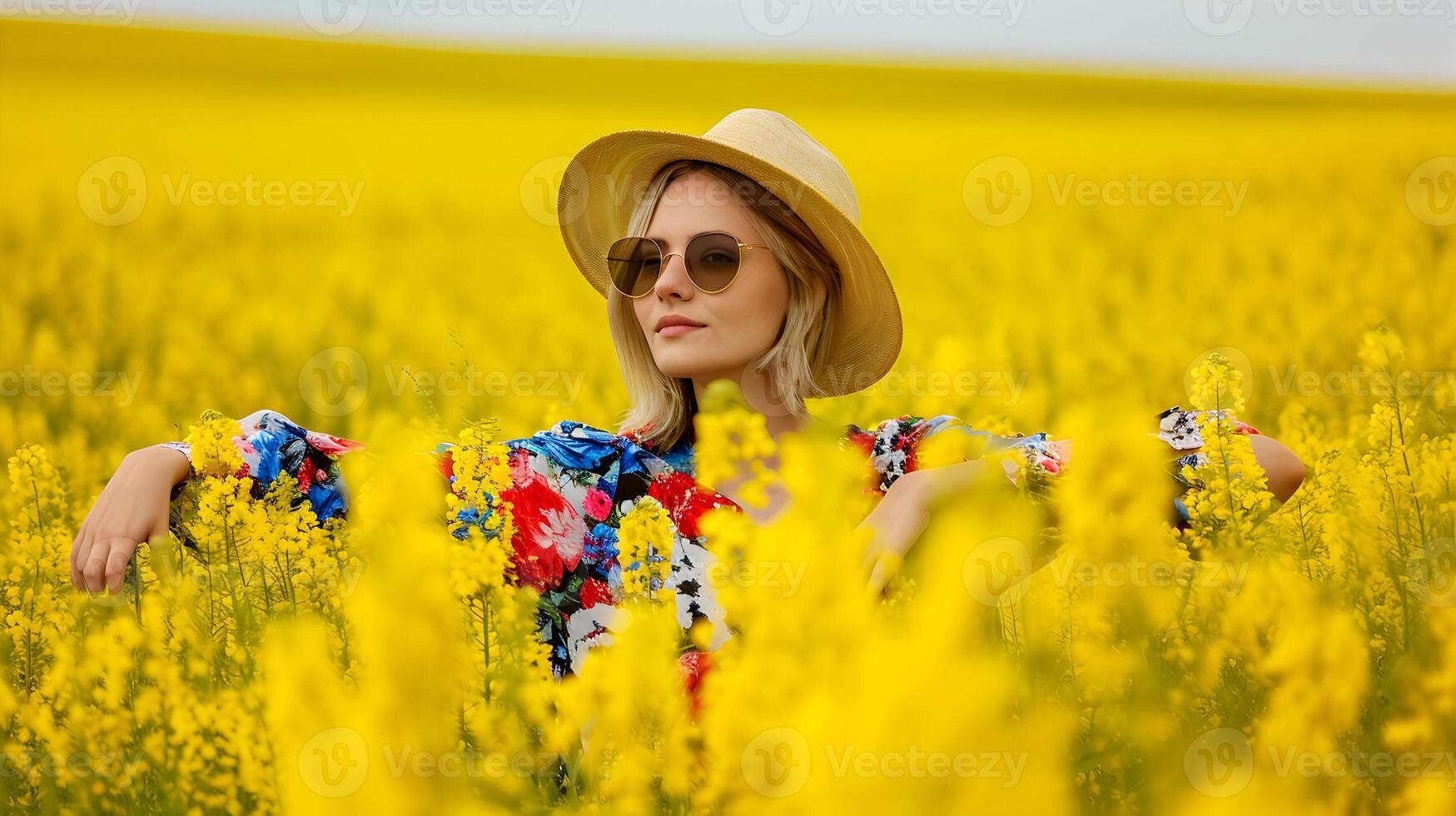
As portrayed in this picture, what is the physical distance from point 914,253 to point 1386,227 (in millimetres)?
2256

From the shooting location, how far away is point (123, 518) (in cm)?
125

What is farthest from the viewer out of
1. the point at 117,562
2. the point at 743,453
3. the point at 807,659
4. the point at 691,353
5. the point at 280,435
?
the point at 691,353

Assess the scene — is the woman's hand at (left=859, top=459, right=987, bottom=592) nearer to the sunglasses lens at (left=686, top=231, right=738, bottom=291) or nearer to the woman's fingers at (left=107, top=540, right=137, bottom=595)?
the sunglasses lens at (left=686, top=231, right=738, bottom=291)

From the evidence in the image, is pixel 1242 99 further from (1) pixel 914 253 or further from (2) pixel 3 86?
(2) pixel 3 86

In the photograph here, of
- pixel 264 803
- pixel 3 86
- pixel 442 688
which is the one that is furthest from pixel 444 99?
pixel 442 688

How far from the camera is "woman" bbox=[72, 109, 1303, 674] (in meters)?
1.65

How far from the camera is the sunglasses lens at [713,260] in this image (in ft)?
5.59

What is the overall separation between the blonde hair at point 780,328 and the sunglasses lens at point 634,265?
0.07 m

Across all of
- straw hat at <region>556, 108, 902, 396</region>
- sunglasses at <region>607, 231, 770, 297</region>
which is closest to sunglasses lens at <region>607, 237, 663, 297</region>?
sunglasses at <region>607, 231, 770, 297</region>

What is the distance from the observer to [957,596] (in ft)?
1.15

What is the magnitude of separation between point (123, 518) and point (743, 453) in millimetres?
770

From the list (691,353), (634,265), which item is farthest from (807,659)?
(634,265)

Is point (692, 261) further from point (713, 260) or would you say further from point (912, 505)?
point (912, 505)

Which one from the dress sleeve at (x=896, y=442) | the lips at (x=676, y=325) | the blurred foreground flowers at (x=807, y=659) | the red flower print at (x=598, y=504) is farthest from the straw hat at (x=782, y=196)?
the blurred foreground flowers at (x=807, y=659)
